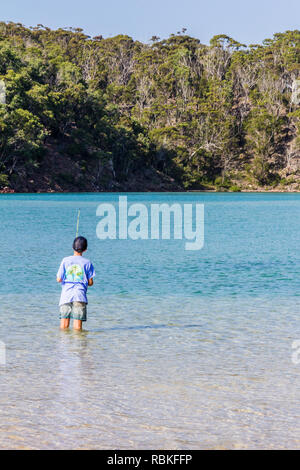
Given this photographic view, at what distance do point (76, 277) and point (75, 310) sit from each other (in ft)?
2.38

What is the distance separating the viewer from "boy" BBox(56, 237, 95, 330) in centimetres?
1084

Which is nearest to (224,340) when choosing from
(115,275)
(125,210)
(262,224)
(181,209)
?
(115,275)

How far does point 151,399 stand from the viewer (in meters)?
8.09

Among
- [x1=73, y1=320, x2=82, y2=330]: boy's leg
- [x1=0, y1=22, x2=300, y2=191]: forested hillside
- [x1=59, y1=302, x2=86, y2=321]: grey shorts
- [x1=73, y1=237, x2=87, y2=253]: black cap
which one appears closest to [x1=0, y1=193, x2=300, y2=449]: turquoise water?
[x1=73, y1=320, x2=82, y2=330]: boy's leg

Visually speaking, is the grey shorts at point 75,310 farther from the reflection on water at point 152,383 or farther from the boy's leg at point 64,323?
the boy's leg at point 64,323

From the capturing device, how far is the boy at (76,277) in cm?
1084

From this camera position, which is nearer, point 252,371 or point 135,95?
point 252,371

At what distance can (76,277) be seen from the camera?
430 inches

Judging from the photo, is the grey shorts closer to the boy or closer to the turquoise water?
the boy

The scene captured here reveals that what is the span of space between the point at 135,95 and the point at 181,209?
276 ft

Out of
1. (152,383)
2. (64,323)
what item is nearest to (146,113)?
(64,323)

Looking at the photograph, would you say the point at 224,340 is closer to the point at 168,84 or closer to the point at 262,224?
the point at 262,224

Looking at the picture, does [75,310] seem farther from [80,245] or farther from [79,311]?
[80,245]

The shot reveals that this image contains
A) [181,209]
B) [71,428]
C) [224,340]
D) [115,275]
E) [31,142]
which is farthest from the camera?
[31,142]
